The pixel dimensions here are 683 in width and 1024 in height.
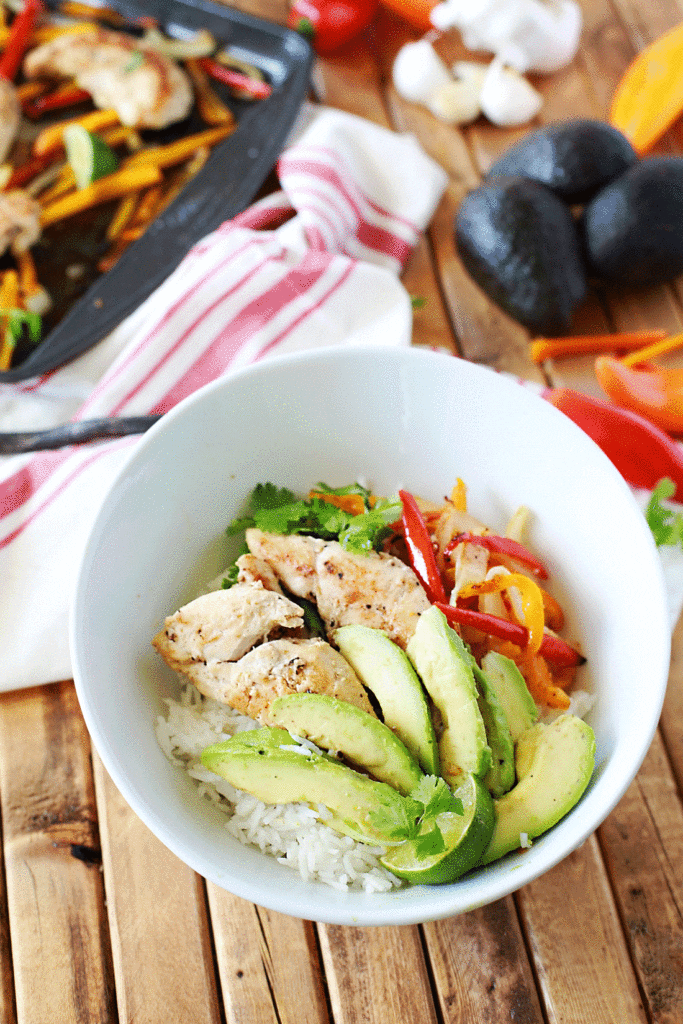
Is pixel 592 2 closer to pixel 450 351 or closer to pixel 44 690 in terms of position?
pixel 450 351

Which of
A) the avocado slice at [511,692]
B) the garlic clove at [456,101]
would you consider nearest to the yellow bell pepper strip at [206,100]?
the garlic clove at [456,101]

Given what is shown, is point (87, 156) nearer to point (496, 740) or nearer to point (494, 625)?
point (494, 625)

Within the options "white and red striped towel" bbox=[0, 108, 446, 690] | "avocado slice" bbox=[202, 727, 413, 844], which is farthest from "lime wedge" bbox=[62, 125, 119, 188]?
"avocado slice" bbox=[202, 727, 413, 844]

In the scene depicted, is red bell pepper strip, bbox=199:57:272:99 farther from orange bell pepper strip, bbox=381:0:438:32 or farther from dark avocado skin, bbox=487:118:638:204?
dark avocado skin, bbox=487:118:638:204

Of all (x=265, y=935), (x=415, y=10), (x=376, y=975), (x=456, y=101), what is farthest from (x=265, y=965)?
(x=415, y=10)

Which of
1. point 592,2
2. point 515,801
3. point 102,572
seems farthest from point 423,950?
point 592,2
